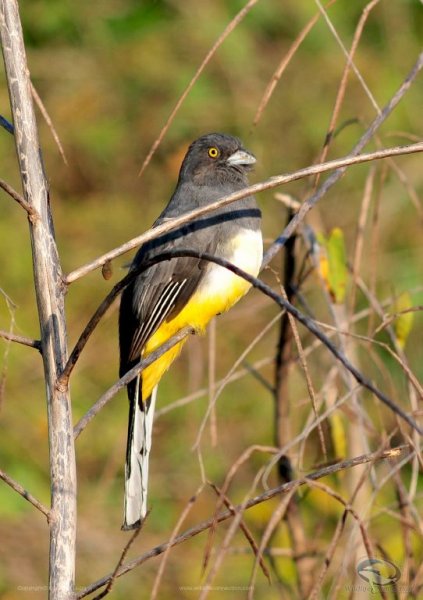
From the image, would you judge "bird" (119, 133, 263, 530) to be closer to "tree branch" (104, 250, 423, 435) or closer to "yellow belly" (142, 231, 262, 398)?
"yellow belly" (142, 231, 262, 398)

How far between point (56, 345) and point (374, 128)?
94 centimetres

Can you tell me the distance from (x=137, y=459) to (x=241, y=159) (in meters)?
1.52

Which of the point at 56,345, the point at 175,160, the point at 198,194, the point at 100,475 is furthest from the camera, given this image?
the point at 175,160

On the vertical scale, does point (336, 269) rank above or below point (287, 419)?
above

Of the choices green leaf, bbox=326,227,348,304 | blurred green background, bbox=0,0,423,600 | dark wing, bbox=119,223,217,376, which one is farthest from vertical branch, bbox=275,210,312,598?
blurred green background, bbox=0,0,423,600

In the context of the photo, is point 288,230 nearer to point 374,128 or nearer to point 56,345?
point 374,128

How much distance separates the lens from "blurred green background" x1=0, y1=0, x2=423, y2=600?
22.7 feet

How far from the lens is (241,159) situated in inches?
176

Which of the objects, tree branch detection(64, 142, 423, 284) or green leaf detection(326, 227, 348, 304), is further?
green leaf detection(326, 227, 348, 304)

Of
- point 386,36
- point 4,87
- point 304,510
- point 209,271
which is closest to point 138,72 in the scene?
point 4,87

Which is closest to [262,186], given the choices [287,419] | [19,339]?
[19,339]

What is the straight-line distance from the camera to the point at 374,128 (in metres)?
2.53

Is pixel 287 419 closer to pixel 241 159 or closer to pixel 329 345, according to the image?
pixel 241 159

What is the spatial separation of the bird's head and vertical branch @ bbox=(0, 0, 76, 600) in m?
2.26
